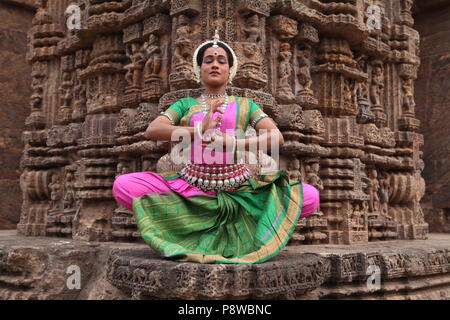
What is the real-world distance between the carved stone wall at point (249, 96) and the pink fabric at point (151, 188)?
1.14m

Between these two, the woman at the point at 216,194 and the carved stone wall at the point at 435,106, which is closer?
the woman at the point at 216,194

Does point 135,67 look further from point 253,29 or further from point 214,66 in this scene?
point 214,66

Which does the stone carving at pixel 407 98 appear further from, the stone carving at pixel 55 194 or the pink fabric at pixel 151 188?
the stone carving at pixel 55 194

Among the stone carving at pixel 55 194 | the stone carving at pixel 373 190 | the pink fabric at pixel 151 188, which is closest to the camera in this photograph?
the pink fabric at pixel 151 188

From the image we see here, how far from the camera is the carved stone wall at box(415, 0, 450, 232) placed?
7.34 metres

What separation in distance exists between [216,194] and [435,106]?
5770 mm

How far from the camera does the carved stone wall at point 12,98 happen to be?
715cm

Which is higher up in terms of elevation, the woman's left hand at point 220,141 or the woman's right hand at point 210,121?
the woman's right hand at point 210,121

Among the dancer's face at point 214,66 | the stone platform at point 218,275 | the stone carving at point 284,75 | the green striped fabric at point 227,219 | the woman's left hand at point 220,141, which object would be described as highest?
the stone carving at point 284,75

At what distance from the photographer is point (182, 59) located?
13.5 ft

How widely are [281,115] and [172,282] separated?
235 cm

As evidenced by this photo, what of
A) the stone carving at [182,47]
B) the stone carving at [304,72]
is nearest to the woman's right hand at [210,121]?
the stone carving at [182,47]

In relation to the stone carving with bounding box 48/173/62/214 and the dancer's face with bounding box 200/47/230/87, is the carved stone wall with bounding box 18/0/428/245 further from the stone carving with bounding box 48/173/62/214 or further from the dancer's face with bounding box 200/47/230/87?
the dancer's face with bounding box 200/47/230/87
